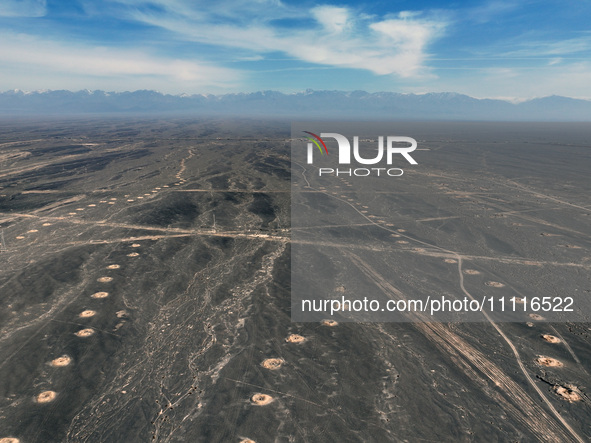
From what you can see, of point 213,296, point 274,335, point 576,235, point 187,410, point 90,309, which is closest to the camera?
point 187,410

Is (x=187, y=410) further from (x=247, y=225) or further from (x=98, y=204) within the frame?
(x=98, y=204)

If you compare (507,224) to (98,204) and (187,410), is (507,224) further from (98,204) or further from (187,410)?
(98,204)

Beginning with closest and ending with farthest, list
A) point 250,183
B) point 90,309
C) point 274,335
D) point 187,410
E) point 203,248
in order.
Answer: point 187,410, point 274,335, point 90,309, point 203,248, point 250,183

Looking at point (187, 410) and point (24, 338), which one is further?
point (24, 338)

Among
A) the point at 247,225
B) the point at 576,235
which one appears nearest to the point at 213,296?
the point at 247,225

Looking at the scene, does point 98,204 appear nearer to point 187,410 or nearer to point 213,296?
point 213,296

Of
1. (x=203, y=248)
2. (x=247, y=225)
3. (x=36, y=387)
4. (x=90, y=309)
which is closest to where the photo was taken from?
(x=36, y=387)

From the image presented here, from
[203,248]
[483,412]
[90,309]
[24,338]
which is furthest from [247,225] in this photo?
[483,412]

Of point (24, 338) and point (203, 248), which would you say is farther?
point (203, 248)

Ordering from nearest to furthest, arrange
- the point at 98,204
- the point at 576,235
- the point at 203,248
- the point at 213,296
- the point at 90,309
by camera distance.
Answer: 1. the point at 90,309
2. the point at 213,296
3. the point at 203,248
4. the point at 576,235
5. the point at 98,204
